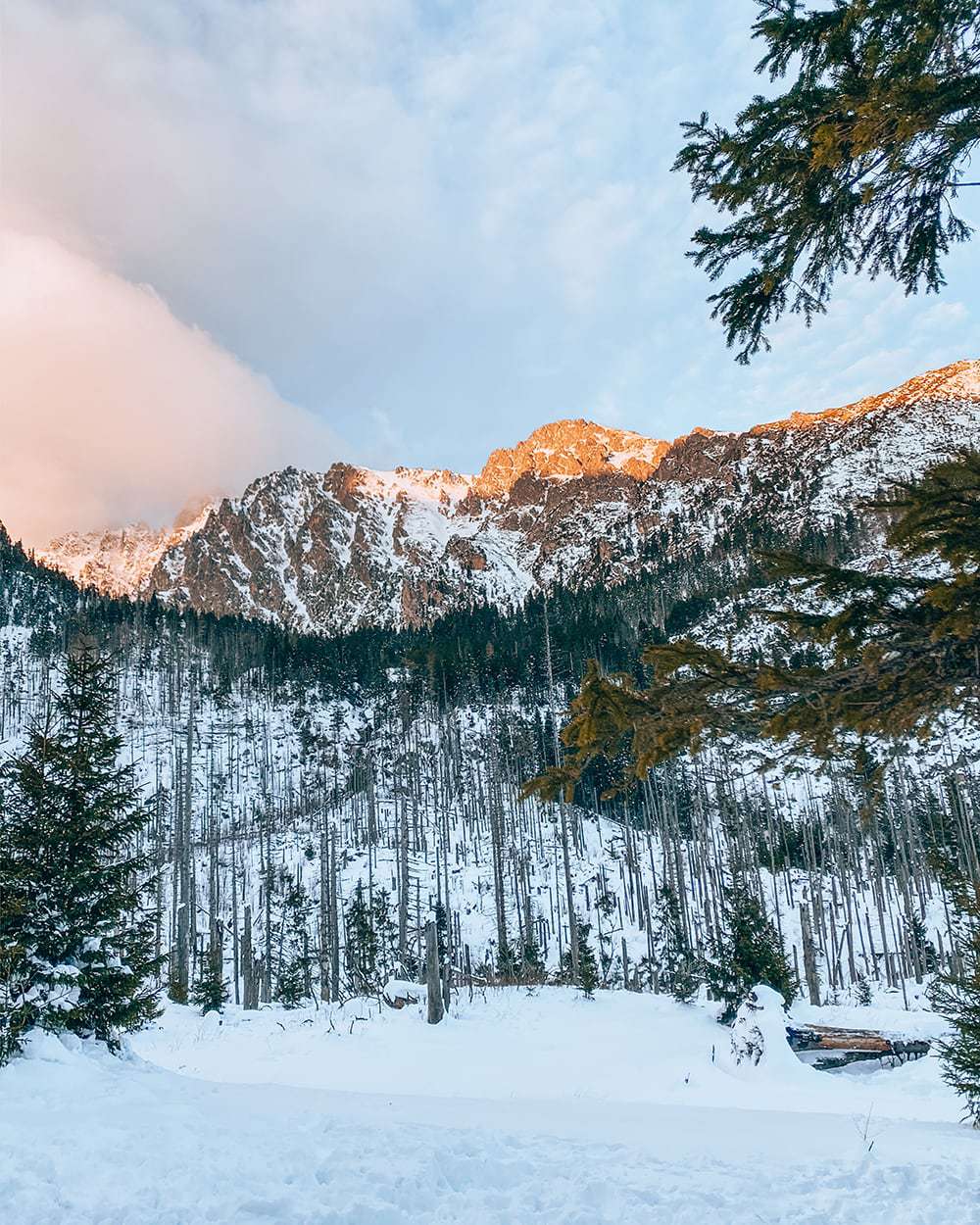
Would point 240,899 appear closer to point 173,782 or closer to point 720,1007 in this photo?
point 173,782

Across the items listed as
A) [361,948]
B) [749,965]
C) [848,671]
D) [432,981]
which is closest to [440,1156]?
[848,671]

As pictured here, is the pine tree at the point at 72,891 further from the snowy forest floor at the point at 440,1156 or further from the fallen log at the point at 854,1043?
the fallen log at the point at 854,1043

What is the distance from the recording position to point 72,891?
417 inches

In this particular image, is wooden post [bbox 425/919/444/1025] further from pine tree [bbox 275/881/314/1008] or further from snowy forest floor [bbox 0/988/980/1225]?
pine tree [bbox 275/881/314/1008]

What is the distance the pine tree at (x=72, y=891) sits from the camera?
9.83 m

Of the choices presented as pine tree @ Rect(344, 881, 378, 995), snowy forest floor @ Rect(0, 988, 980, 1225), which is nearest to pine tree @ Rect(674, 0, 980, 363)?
snowy forest floor @ Rect(0, 988, 980, 1225)

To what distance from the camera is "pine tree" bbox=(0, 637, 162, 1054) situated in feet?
32.2

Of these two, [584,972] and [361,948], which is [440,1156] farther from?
[361,948]

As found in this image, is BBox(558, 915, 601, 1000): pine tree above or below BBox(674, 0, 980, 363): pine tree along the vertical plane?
below

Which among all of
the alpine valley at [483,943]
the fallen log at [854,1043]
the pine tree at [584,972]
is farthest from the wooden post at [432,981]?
the fallen log at [854,1043]

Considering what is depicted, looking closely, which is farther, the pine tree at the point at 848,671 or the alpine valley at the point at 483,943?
the alpine valley at the point at 483,943

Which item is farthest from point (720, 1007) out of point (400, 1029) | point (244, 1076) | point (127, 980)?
point (127, 980)

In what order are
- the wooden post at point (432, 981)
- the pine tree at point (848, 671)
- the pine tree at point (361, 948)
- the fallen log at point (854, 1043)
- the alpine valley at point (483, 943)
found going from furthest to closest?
1. the pine tree at point (361, 948)
2. the wooden post at point (432, 981)
3. the fallen log at point (854, 1043)
4. the alpine valley at point (483, 943)
5. the pine tree at point (848, 671)

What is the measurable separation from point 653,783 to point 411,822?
22.8 metres
